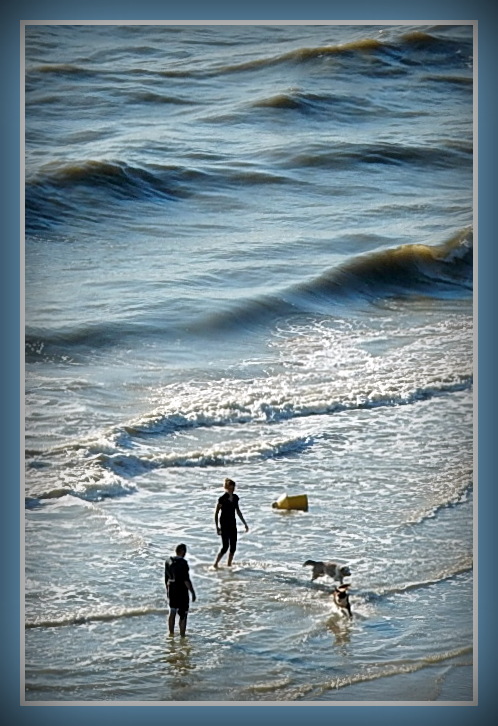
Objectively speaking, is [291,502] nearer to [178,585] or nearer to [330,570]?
[330,570]

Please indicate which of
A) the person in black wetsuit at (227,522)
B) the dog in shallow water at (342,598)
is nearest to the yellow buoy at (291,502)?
the person in black wetsuit at (227,522)

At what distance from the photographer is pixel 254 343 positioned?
19.7 ft

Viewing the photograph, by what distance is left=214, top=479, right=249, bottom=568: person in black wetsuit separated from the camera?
5.79 metres

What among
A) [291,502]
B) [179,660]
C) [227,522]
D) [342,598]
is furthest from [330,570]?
[179,660]

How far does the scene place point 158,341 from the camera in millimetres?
5938

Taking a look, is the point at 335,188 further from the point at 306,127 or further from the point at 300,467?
the point at 300,467

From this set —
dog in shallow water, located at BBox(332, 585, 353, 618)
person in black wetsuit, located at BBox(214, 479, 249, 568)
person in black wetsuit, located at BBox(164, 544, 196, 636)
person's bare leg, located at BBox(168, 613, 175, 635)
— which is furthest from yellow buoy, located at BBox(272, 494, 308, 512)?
person's bare leg, located at BBox(168, 613, 175, 635)

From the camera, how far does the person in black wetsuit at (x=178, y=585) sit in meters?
5.58

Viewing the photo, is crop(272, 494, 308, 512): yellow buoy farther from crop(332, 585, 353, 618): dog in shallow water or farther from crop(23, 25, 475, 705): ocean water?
crop(332, 585, 353, 618): dog in shallow water

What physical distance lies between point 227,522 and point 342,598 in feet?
2.04

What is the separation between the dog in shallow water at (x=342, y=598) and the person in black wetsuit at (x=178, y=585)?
634 millimetres

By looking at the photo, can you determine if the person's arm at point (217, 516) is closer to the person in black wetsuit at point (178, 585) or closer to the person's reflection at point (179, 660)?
the person in black wetsuit at point (178, 585)

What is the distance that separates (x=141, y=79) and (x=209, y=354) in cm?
132

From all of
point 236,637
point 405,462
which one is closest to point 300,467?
point 405,462
